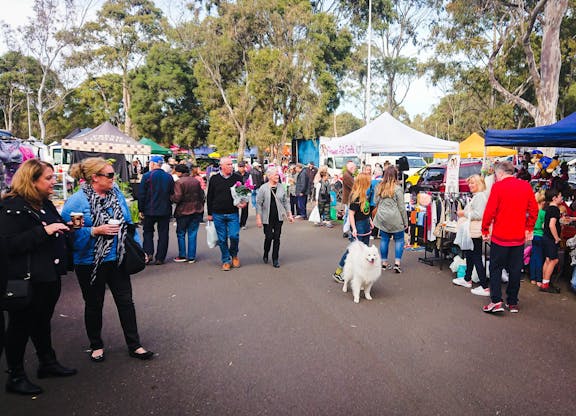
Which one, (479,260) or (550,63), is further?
(550,63)

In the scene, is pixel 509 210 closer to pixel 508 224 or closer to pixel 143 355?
pixel 508 224

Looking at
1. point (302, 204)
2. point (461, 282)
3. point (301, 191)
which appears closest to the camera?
point (461, 282)

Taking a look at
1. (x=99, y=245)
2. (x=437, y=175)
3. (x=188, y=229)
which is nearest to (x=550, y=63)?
(x=437, y=175)

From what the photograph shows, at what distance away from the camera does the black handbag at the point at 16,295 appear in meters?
3.07

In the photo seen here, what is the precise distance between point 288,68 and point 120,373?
2662 cm

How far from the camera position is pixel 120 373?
3.81 metres

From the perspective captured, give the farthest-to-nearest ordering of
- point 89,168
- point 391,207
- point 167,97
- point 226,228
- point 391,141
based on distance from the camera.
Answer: point 167,97 < point 391,141 < point 226,228 < point 391,207 < point 89,168

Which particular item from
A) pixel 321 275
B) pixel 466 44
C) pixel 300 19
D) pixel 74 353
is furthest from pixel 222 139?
pixel 74 353

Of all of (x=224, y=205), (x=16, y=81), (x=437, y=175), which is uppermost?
(x=16, y=81)

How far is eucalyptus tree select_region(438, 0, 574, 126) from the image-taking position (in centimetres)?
1755

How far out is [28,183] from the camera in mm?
3344

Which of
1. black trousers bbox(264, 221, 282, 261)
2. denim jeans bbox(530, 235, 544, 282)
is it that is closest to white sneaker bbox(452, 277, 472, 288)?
denim jeans bbox(530, 235, 544, 282)

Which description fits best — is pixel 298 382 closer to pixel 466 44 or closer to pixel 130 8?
pixel 466 44

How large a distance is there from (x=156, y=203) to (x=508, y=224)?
593cm
